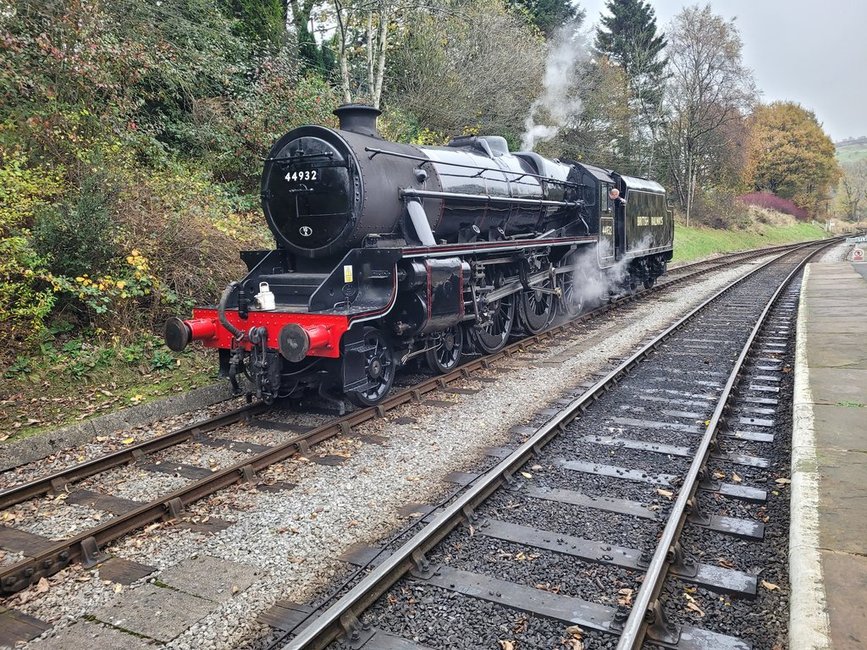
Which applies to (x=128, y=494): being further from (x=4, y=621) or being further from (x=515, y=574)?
(x=515, y=574)

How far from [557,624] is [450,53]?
64.2 feet

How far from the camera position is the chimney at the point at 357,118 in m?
6.78

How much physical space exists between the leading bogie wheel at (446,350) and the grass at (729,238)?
2100cm

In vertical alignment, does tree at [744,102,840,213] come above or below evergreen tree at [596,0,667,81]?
below

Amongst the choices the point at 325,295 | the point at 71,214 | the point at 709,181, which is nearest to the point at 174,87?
the point at 71,214

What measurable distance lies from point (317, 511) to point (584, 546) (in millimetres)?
1801

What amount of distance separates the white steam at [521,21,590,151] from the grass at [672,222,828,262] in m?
8.06

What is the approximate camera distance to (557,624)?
299 centimetres

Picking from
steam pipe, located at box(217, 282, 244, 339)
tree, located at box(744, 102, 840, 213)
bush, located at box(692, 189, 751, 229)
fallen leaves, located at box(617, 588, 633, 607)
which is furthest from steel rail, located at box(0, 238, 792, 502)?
tree, located at box(744, 102, 840, 213)

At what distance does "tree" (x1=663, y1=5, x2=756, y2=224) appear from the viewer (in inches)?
1271

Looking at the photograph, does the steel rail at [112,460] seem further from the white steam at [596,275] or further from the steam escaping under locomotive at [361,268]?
the white steam at [596,275]

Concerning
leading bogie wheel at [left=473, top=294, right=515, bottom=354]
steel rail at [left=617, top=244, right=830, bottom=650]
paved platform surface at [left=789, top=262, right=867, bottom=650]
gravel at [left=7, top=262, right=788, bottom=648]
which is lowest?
gravel at [left=7, top=262, right=788, bottom=648]

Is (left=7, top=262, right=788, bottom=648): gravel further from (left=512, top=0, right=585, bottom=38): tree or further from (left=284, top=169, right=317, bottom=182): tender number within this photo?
(left=512, top=0, right=585, bottom=38): tree

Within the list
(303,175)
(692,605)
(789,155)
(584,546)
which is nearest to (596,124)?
(303,175)
